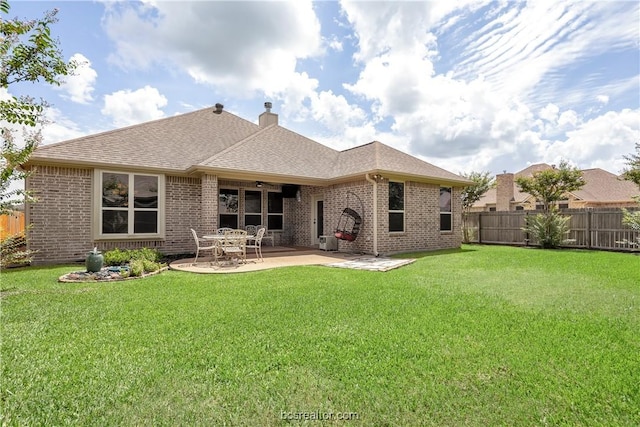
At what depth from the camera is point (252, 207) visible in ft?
47.9

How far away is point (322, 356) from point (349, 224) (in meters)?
9.38

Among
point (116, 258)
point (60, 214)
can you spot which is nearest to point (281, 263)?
point (116, 258)

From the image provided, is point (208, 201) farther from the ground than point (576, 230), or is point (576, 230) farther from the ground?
point (208, 201)

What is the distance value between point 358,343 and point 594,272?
26.3 ft

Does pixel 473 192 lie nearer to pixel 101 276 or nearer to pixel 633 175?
pixel 633 175

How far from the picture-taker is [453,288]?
637cm

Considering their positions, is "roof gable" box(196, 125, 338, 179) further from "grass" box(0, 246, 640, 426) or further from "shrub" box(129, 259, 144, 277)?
"grass" box(0, 246, 640, 426)

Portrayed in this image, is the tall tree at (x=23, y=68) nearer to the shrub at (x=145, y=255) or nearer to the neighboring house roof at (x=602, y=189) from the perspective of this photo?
the shrub at (x=145, y=255)

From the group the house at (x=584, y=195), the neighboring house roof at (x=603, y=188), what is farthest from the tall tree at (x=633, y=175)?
the neighboring house roof at (x=603, y=188)

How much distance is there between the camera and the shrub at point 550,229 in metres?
14.5

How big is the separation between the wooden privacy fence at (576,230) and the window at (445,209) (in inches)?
184

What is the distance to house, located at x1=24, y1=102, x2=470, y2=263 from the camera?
10078mm

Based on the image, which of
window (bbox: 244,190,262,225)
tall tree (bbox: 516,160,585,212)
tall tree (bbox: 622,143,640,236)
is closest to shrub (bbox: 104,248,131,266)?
window (bbox: 244,190,262,225)

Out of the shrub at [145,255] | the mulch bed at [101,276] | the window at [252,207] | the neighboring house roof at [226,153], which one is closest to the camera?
the mulch bed at [101,276]
